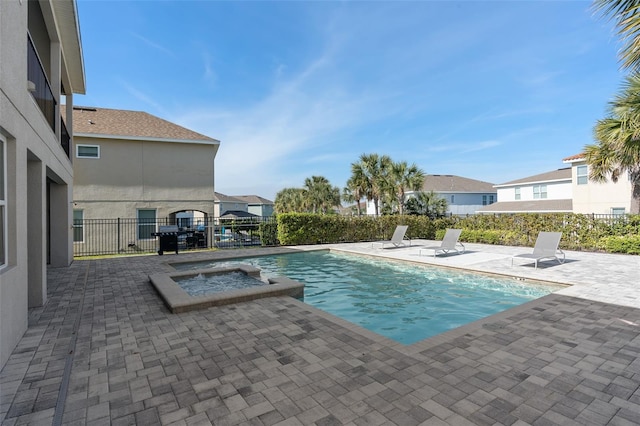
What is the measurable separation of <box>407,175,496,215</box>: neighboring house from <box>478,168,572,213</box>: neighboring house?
5.38m

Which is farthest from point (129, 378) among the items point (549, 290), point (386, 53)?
point (386, 53)

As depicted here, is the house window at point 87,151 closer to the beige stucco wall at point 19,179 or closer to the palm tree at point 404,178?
the beige stucco wall at point 19,179

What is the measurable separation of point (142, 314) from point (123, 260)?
821 centimetres

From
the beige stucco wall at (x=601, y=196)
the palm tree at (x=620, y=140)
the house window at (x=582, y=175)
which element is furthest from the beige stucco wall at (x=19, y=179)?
the house window at (x=582, y=175)

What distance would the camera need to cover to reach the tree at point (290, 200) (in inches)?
1655

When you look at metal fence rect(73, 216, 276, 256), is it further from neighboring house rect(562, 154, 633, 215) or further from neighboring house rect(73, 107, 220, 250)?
neighboring house rect(562, 154, 633, 215)

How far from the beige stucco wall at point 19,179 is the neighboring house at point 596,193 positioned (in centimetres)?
2660

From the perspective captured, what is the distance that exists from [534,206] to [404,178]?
13179 millimetres

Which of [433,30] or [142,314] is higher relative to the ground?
[433,30]

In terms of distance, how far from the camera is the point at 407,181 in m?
26.1

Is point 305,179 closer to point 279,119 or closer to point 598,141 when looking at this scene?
point 279,119

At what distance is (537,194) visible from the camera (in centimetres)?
3053

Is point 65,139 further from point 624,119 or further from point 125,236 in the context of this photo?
point 624,119

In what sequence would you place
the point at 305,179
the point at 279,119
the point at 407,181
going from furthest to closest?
1. the point at 305,179
2. the point at 407,181
3. the point at 279,119
